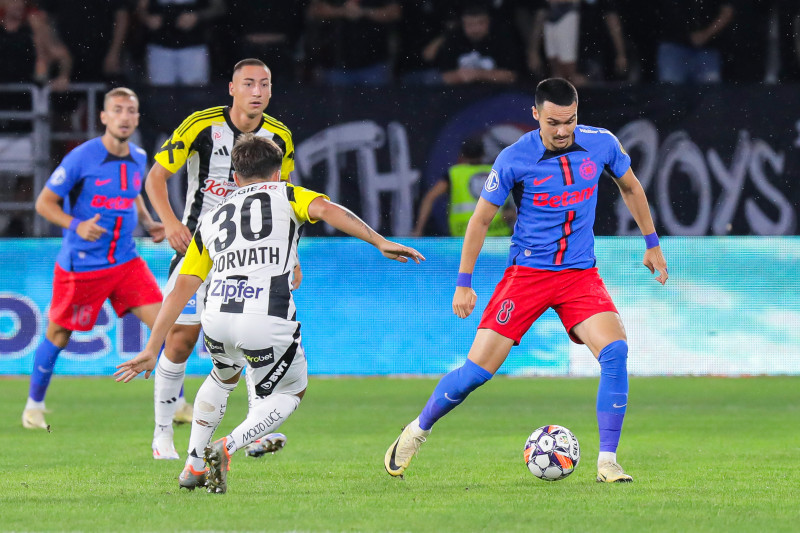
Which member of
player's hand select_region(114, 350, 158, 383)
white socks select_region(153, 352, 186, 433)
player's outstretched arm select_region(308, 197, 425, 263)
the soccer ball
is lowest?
white socks select_region(153, 352, 186, 433)

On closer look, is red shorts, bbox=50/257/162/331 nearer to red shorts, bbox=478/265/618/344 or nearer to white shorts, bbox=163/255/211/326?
white shorts, bbox=163/255/211/326

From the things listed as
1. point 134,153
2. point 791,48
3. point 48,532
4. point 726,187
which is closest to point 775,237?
point 726,187

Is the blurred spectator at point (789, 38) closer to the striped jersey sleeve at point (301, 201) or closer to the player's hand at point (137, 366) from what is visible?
the striped jersey sleeve at point (301, 201)

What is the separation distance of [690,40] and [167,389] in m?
9.51

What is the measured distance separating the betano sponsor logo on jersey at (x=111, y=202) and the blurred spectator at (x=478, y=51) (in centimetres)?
597

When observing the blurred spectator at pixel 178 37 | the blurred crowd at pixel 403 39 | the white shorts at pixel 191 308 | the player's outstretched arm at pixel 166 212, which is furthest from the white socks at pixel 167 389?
the blurred crowd at pixel 403 39

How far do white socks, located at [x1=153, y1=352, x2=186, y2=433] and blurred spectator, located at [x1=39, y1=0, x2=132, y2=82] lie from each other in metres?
7.85

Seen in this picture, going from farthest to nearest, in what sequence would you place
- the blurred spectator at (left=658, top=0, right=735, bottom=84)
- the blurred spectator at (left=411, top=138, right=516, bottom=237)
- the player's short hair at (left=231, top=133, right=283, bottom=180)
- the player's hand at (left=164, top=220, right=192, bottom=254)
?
the blurred spectator at (left=658, top=0, right=735, bottom=84) → the blurred spectator at (left=411, top=138, right=516, bottom=237) → the player's hand at (left=164, top=220, right=192, bottom=254) → the player's short hair at (left=231, top=133, right=283, bottom=180)

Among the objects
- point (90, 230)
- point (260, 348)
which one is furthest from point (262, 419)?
point (90, 230)

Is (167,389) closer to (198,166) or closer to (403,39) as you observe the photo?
(198,166)

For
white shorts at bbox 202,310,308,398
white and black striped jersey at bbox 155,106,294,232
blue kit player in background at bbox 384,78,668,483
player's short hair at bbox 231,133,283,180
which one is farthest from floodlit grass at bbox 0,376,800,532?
white and black striped jersey at bbox 155,106,294,232

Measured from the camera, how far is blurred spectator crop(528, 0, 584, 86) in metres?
14.7

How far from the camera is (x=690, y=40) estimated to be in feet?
49.4

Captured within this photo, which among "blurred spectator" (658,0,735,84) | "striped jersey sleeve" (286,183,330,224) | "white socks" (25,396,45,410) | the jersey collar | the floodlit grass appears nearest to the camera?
the floodlit grass
